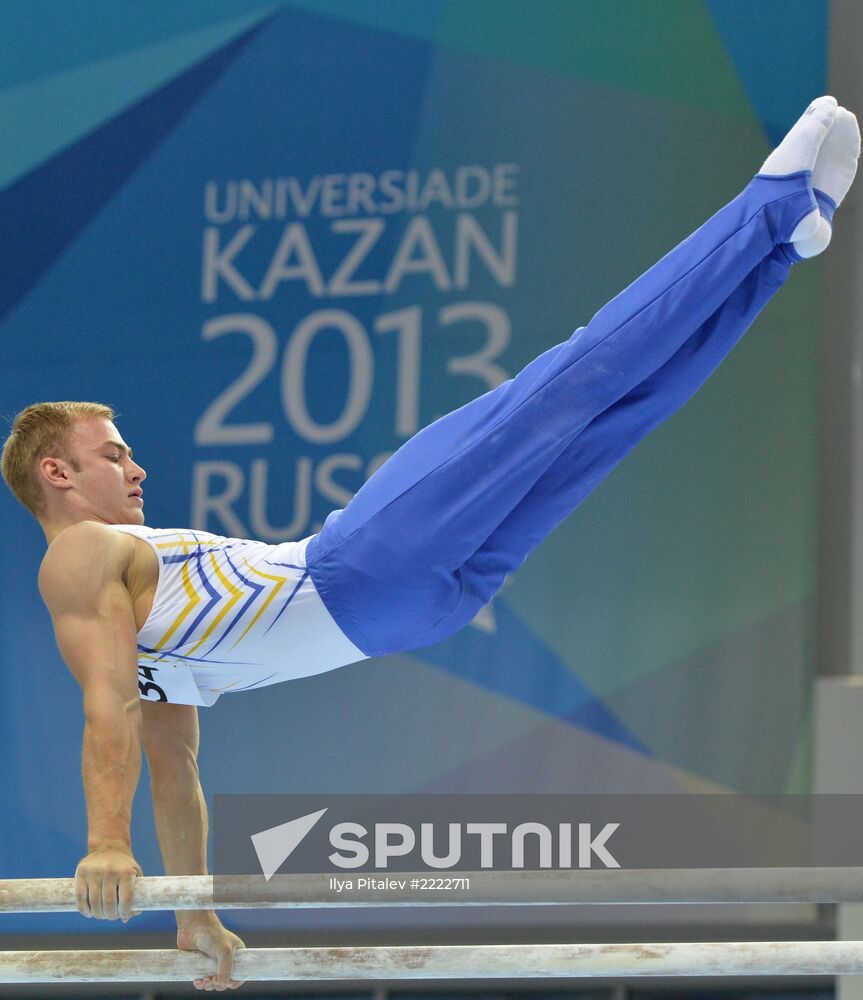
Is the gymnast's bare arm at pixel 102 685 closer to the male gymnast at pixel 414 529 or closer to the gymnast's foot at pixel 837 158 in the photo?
the male gymnast at pixel 414 529

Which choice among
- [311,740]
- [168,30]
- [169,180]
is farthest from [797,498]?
[168,30]

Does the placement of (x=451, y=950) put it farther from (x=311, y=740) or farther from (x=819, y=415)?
(x=819, y=415)

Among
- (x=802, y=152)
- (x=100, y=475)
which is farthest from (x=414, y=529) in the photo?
(x=802, y=152)

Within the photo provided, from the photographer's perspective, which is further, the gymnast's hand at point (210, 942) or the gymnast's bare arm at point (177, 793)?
the gymnast's bare arm at point (177, 793)

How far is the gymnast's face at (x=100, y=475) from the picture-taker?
3.43 metres

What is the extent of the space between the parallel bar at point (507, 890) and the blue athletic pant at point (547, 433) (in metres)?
0.74

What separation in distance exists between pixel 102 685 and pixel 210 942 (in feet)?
2.12

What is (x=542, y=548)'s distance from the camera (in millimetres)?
6438

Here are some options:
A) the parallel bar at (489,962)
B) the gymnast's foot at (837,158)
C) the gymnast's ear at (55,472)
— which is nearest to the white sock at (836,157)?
the gymnast's foot at (837,158)

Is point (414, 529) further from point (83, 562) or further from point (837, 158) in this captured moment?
point (837, 158)

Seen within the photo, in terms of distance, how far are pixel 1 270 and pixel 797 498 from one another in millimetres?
4100

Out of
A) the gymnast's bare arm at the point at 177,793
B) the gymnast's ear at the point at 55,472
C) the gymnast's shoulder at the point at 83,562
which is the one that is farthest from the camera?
the gymnast's ear at the point at 55,472

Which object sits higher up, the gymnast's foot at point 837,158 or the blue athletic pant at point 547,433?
the gymnast's foot at point 837,158

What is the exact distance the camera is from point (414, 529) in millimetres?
3166
